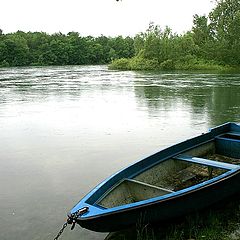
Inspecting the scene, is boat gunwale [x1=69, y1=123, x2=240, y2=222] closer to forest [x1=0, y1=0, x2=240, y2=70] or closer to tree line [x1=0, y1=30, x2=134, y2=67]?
forest [x1=0, y1=0, x2=240, y2=70]

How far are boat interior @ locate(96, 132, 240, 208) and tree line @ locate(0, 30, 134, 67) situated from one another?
220 ft

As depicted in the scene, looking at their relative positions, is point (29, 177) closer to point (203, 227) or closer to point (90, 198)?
point (90, 198)

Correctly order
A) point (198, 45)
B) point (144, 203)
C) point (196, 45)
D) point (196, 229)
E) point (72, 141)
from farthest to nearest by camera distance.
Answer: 1. point (198, 45)
2. point (196, 45)
3. point (72, 141)
4. point (196, 229)
5. point (144, 203)

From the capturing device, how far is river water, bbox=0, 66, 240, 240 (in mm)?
4684

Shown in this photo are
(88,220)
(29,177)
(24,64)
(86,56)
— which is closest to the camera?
(88,220)

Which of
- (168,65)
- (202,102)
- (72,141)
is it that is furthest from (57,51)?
(72,141)

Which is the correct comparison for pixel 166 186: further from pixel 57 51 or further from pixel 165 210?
pixel 57 51

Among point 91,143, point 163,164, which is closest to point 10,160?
point 91,143

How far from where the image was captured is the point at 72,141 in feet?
26.9

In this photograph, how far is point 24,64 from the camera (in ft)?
238

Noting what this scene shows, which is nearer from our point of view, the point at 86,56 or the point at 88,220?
the point at 88,220

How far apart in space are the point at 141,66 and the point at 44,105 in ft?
99.0

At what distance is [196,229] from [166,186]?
91cm

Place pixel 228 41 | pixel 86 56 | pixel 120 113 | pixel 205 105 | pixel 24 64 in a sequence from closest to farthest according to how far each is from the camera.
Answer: pixel 120 113 → pixel 205 105 → pixel 228 41 → pixel 24 64 → pixel 86 56
